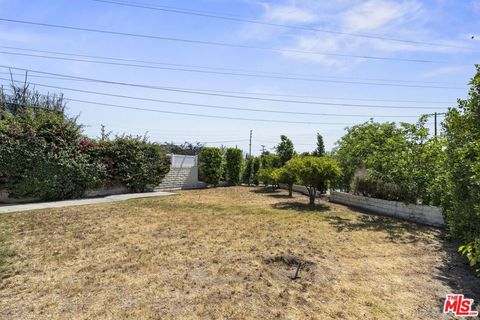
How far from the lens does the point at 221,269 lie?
446 cm

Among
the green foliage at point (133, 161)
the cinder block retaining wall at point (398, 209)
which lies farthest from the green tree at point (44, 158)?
the cinder block retaining wall at point (398, 209)

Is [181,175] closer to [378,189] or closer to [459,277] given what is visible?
[378,189]

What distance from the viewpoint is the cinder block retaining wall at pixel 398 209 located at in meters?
8.34

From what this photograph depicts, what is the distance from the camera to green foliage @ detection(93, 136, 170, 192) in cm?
1261

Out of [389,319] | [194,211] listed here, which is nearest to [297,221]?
[194,211]

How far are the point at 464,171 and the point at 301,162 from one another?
241 inches

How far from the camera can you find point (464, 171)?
504 cm

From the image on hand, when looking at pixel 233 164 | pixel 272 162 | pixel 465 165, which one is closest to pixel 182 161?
pixel 233 164

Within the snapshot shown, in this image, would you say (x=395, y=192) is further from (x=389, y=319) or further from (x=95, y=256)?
(x=95, y=256)

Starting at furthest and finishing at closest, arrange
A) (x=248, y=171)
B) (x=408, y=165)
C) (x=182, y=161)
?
(x=248, y=171) → (x=182, y=161) → (x=408, y=165)

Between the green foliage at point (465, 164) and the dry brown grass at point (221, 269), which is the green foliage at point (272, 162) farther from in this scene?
the green foliage at point (465, 164)

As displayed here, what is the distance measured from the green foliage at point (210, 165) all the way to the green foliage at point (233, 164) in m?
1.29

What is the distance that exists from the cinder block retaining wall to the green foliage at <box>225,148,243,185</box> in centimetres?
792

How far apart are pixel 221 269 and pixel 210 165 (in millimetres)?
13027
